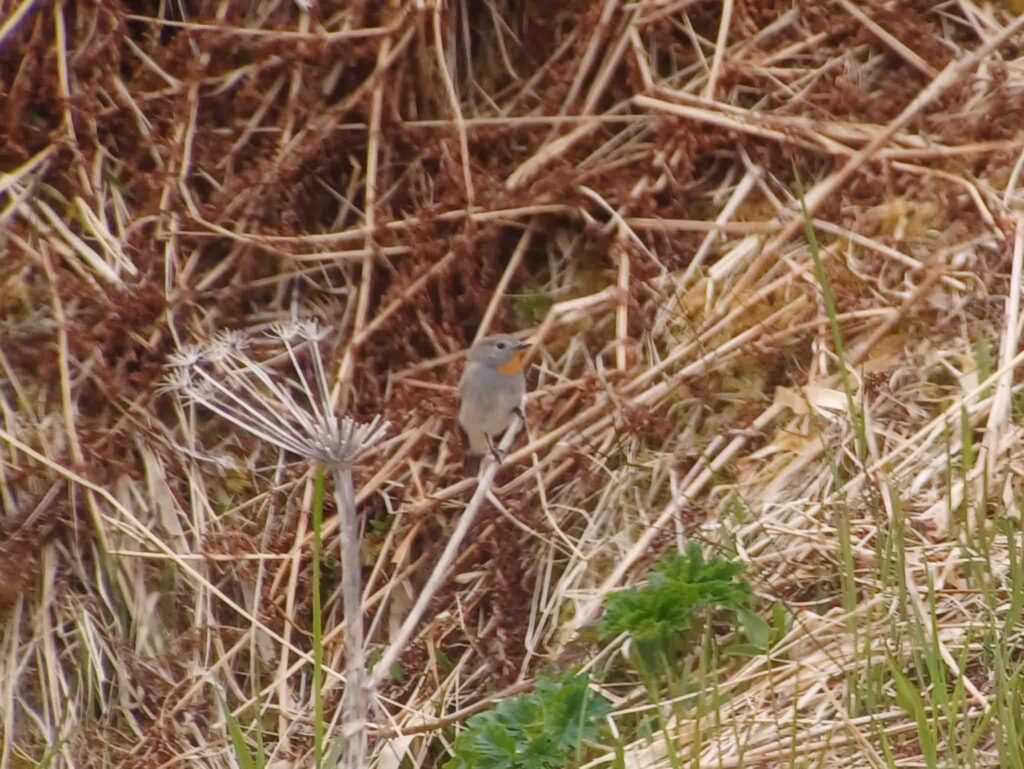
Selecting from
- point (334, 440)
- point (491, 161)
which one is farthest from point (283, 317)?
point (334, 440)

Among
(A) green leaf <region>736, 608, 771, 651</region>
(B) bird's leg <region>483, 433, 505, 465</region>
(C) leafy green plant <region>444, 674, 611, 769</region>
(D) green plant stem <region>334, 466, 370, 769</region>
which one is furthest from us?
(B) bird's leg <region>483, 433, 505, 465</region>

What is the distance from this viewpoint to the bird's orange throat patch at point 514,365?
14.2ft

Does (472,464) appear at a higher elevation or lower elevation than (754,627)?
lower

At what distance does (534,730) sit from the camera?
3244 mm

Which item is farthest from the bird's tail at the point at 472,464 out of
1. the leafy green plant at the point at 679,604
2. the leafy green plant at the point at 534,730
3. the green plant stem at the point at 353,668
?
the green plant stem at the point at 353,668

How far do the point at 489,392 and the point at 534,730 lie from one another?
1.18m

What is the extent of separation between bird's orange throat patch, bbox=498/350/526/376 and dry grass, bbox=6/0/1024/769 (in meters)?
0.12

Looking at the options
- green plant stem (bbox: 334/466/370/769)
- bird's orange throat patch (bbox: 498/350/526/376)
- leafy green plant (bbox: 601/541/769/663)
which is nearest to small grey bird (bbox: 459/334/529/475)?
bird's orange throat patch (bbox: 498/350/526/376)

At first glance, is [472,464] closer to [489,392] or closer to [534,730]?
[489,392]

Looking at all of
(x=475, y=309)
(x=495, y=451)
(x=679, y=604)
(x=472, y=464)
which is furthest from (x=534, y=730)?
(x=475, y=309)

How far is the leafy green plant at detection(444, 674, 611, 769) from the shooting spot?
3.20 meters

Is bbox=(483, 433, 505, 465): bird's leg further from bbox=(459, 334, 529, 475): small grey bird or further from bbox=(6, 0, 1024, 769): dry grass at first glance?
bbox=(6, 0, 1024, 769): dry grass

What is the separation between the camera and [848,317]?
4223 millimetres

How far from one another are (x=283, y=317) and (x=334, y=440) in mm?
2689
